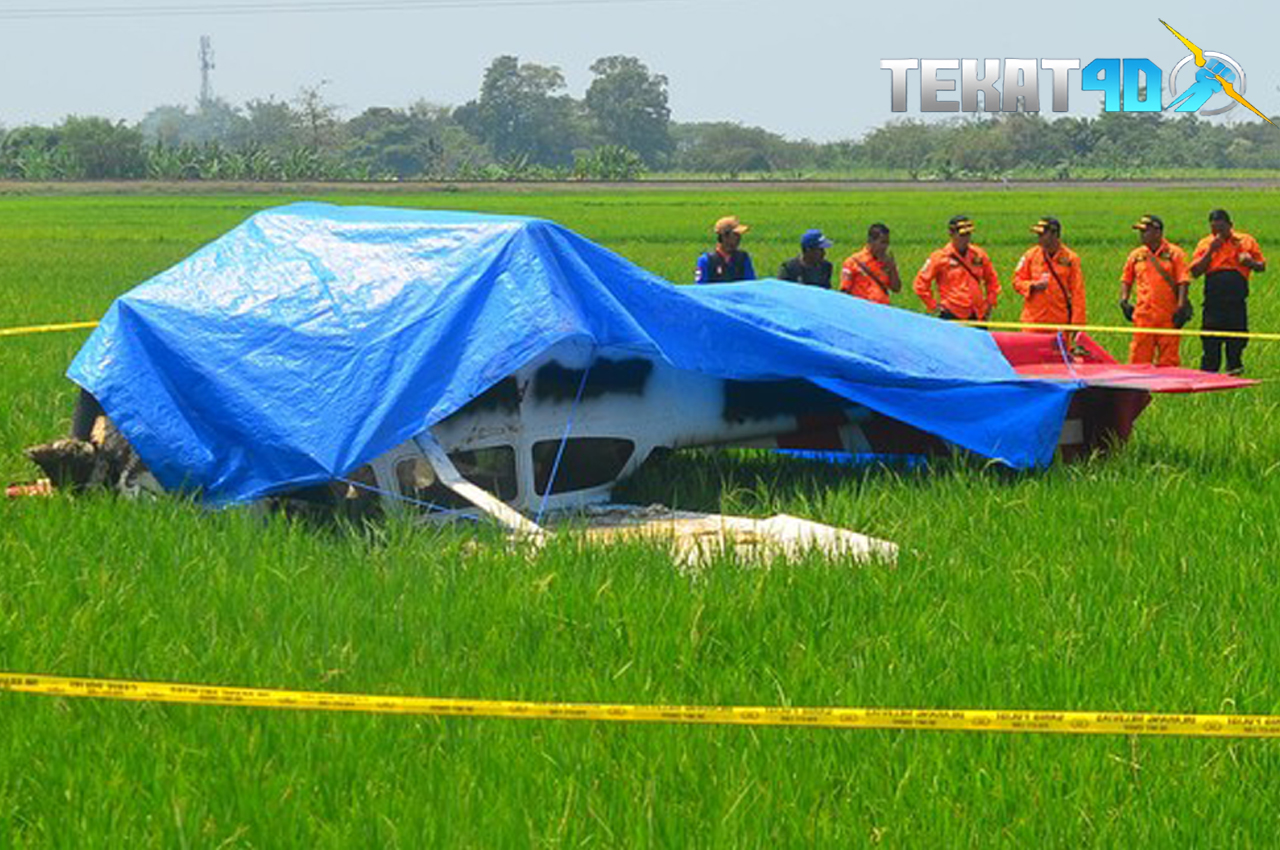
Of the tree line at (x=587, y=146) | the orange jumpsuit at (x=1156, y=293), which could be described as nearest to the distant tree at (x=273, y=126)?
the tree line at (x=587, y=146)

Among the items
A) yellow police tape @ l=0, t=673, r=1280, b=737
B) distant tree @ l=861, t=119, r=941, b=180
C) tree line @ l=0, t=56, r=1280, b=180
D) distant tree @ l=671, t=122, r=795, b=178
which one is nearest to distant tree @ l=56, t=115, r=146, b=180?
tree line @ l=0, t=56, r=1280, b=180

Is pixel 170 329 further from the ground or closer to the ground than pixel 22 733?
further from the ground

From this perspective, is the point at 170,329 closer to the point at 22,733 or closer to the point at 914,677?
the point at 22,733

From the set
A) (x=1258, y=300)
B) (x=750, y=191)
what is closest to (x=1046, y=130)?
(x=750, y=191)

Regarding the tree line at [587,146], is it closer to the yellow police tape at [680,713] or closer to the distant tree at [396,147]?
the distant tree at [396,147]

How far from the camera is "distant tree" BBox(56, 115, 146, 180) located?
9775cm

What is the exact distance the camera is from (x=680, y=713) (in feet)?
17.4

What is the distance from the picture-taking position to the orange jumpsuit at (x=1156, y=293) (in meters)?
15.3

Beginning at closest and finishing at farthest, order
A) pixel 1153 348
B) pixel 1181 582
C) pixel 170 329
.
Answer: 1. pixel 1181 582
2. pixel 170 329
3. pixel 1153 348

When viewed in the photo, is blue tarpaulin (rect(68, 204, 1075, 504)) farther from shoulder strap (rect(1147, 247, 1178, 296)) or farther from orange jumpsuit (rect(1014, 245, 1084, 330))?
Answer: shoulder strap (rect(1147, 247, 1178, 296))

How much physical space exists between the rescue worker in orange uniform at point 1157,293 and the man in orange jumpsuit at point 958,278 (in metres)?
1.40

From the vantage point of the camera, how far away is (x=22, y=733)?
5594 mm

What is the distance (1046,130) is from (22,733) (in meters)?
119

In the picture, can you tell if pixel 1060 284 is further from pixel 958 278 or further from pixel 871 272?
pixel 871 272
